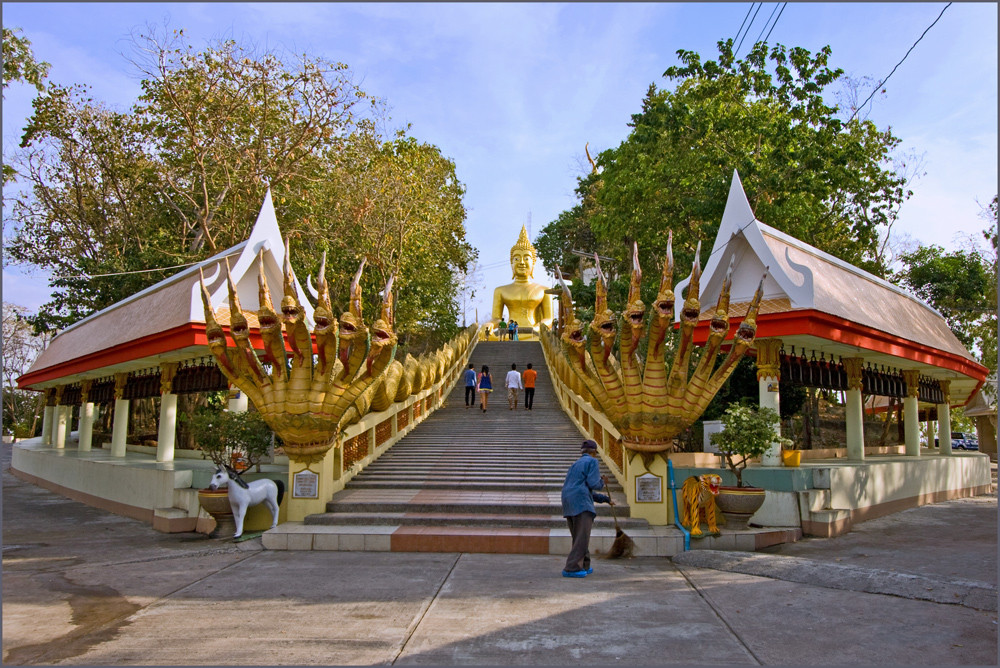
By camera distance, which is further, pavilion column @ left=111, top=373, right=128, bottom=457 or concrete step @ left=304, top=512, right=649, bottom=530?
pavilion column @ left=111, top=373, right=128, bottom=457

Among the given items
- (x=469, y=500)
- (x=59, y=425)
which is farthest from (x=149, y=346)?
(x=59, y=425)

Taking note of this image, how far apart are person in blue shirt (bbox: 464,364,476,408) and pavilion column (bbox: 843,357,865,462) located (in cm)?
938

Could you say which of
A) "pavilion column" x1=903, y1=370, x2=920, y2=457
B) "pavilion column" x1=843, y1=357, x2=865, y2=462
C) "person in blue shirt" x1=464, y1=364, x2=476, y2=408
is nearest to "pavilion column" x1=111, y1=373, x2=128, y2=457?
"person in blue shirt" x1=464, y1=364, x2=476, y2=408

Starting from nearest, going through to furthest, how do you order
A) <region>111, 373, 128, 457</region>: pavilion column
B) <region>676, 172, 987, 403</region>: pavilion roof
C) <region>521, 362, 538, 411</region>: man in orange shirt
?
<region>676, 172, 987, 403</region>: pavilion roof
<region>111, 373, 128, 457</region>: pavilion column
<region>521, 362, 538, 411</region>: man in orange shirt

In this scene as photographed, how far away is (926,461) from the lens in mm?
15828

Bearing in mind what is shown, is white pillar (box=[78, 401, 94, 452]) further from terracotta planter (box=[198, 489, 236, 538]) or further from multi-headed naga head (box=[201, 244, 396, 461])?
multi-headed naga head (box=[201, 244, 396, 461])

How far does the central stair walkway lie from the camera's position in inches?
371

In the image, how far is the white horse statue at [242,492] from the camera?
33.7 ft

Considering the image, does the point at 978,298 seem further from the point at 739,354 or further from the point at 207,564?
the point at 207,564

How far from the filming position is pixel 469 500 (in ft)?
36.1

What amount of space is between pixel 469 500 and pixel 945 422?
52.3ft

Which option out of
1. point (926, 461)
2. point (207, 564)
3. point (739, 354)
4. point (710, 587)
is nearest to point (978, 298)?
point (926, 461)

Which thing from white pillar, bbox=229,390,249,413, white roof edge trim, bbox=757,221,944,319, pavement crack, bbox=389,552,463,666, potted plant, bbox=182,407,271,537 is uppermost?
white roof edge trim, bbox=757,221,944,319

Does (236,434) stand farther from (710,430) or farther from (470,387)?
(470,387)
